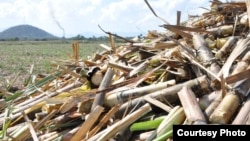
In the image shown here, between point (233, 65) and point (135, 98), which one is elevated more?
point (233, 65)

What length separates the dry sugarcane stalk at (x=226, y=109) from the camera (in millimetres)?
2356

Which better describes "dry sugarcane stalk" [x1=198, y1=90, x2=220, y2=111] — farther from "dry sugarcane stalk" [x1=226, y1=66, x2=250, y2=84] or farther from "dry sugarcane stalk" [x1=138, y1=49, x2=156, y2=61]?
"dry sugarcane stalk" [x1=138, y1=49, x2=156, y2=61]

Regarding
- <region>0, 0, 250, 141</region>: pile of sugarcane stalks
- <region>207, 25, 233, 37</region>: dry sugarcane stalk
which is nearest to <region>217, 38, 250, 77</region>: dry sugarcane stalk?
Answer: <region>0, 0, 250, 141</region>: pile of sugarcane stalks

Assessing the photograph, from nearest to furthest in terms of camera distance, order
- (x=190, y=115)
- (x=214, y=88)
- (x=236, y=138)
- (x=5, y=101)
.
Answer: (x=236, y=138)
(x=190, y=115)
(x=214, y=88)
(x=5, y=101)

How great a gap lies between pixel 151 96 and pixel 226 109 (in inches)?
24.0

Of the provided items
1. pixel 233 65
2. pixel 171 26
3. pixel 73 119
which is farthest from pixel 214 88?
pixel 73 119

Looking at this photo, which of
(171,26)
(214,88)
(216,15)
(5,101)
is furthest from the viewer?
(216,15)

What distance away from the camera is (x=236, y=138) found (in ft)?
7.45

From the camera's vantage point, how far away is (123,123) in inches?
107

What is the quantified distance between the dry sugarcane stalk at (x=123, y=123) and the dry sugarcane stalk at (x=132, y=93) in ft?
0.56

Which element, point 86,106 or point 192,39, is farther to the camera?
point 192,39

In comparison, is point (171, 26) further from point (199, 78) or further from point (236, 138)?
point (236, 138)

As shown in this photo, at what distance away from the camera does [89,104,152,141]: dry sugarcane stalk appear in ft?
8.76

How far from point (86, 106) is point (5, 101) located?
1055 millimetres
